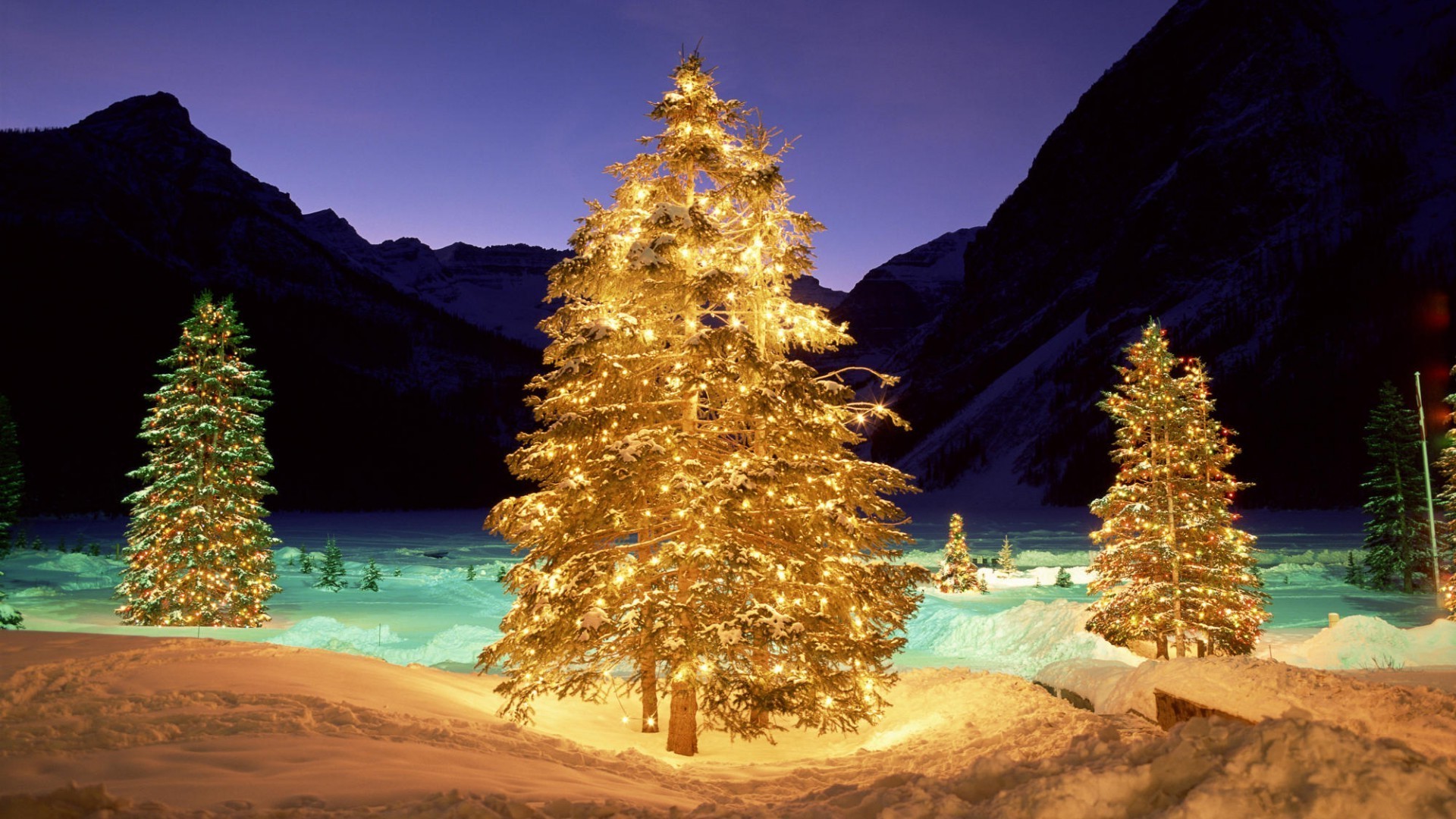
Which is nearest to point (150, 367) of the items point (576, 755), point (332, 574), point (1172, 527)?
point (332, 574)

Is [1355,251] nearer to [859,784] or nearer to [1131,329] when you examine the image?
[1131,329]

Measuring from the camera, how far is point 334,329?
181m

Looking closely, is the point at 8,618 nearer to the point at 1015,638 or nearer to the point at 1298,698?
the point at 1298,698

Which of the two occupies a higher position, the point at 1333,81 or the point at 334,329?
the point at 1333,81

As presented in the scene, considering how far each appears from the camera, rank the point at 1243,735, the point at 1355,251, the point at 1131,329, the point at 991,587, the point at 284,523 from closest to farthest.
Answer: the point at 1243,735 < the point at 991,587 < the point at 284,523 < the point at 1355,251 < the point at 1131,329

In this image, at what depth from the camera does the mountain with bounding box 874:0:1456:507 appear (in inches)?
4754

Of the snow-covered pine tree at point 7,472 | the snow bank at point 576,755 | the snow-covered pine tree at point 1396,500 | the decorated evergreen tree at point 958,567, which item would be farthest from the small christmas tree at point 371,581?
the snow-covered pine tree at point 1396,500

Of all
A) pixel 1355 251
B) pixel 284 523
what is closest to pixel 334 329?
pixel 284 523

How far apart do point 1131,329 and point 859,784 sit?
164 meters

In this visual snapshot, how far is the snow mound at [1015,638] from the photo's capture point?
21.8 meters

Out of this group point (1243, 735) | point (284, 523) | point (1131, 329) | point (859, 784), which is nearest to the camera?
point (1243, 735)

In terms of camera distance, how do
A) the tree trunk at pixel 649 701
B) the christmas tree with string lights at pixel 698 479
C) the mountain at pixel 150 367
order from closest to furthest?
the christmas tree with string lights at pixel 698 479
the tree trunk at pixel 649 701
the mountain at pixel 150 367

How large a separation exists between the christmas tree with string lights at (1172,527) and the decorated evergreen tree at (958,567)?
16.0 m

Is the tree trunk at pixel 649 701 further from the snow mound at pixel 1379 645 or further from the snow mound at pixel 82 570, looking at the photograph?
the snow mound at pixel 82 570
